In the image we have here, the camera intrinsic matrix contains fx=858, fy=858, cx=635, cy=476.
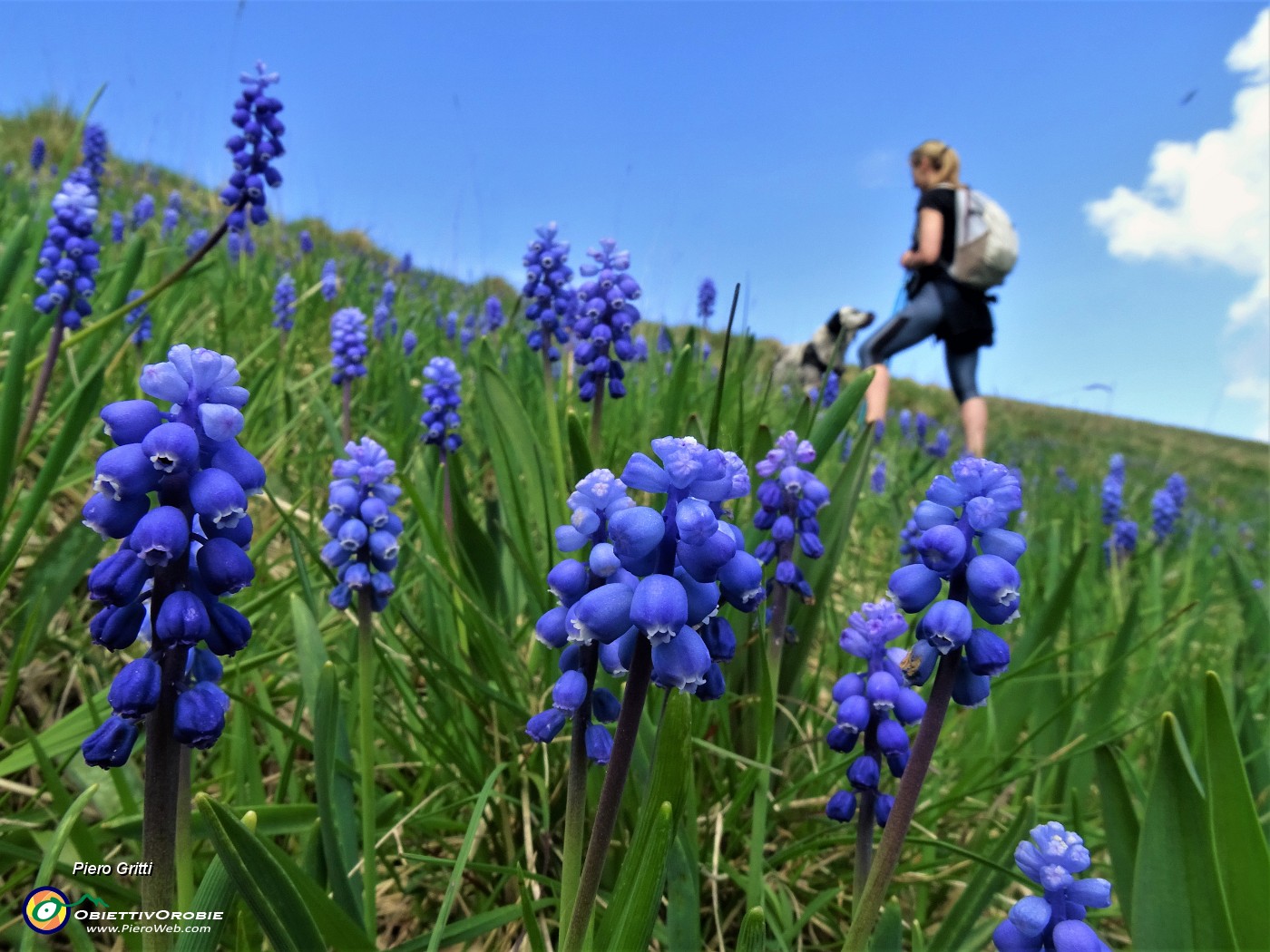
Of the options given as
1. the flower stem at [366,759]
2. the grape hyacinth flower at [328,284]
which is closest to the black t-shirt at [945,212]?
the grape hyacinth flower at [328,284]

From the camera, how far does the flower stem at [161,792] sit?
4.15ft

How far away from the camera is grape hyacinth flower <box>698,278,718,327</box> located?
8828mm

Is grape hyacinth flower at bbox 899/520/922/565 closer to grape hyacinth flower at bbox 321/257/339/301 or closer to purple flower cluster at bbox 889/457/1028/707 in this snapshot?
purple flower cluster at bbox 889/457/1028/707

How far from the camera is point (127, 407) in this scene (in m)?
1.26

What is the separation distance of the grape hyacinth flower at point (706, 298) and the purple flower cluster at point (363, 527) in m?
6.66

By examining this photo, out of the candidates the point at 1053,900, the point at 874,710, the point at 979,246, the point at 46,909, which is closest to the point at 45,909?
the point at 46,909

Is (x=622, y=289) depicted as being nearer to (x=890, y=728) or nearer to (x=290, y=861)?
(x=890, y=728)

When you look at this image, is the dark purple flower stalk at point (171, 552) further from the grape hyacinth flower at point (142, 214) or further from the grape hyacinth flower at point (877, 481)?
the grape hyacinth flower at point (142, 214)

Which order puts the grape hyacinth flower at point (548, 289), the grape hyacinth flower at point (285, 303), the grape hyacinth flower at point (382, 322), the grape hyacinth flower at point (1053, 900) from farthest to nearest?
the grape hyacinth flower at point (382, 322) < the grape hyacinth flower at point (285, 303) < the grape hyacinth flower at point (548, 289) < the grape hyacinth flower at point (1053, 900)

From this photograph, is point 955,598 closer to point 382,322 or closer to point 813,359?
point 382,322

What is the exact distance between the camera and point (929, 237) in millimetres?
10664

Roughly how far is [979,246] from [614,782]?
1079cm

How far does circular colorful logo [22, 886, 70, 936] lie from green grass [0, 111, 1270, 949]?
0.13 m

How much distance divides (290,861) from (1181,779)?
168 centimetres
